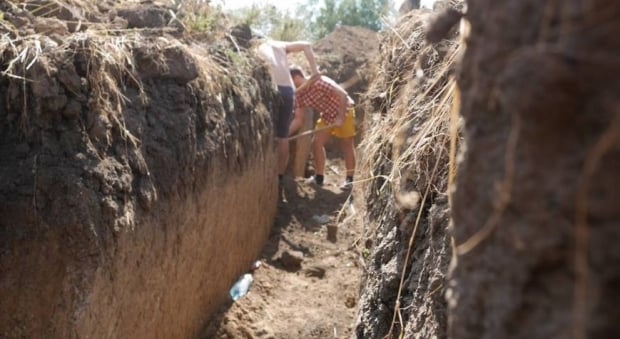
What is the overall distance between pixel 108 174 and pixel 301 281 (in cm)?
313

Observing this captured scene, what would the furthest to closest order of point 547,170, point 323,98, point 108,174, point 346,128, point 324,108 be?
point 346,128 → point 324,108 → point 323,98 → point 108,174 → point 547,170

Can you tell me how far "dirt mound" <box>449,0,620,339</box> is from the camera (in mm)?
863

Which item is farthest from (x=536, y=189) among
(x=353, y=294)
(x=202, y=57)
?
(x=353, y=294)

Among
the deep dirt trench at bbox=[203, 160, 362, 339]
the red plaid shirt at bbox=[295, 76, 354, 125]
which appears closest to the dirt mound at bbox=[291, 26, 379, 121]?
the red plaid shirt at bbox=[295, 76, 354, 125]

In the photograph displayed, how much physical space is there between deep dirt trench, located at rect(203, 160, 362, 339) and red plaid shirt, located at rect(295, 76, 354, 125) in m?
0.85

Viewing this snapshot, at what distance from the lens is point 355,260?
703 centimetres

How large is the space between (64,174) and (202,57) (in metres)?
2.16

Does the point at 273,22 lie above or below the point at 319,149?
above

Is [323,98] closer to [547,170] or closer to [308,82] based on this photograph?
[308,82]

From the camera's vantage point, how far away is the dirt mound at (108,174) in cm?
360

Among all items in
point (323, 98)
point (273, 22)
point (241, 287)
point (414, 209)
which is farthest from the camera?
point (273, 22)

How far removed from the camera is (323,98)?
28.3ft

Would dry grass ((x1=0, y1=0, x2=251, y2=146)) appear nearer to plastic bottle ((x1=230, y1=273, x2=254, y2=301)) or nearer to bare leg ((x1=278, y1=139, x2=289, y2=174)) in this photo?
plastic bottle ((x1=230, y1=273, x2=254, y2=301))

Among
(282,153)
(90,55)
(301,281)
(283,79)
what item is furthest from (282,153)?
(90,55)
